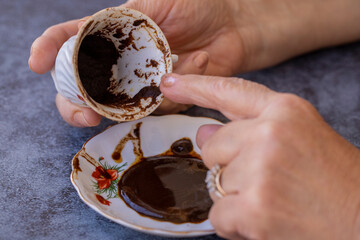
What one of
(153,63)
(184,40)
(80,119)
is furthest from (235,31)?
(80,119)

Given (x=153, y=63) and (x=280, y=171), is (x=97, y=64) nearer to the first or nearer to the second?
(x=153, y=63)

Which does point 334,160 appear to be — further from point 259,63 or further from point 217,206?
point 259,63

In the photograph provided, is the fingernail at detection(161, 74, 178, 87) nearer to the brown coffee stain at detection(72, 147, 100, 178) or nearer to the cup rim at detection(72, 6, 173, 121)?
the cup rim at detection(72, 6, 173, 121)

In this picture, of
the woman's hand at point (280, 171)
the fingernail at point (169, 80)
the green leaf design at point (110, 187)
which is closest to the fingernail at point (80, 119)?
the green leaf design at point (110, 187)

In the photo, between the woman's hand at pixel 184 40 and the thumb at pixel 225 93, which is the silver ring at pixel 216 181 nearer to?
the thumb at pixel 225 93

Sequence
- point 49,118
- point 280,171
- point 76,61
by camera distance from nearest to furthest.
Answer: point 280,171, point 76,61, point 49,118
